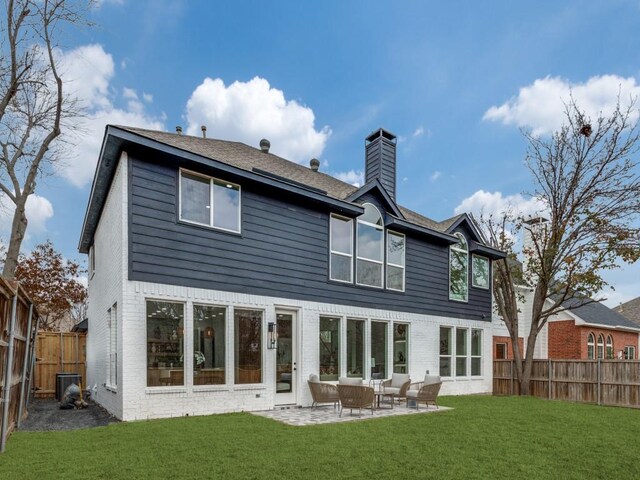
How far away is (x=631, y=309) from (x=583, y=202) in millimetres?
25797

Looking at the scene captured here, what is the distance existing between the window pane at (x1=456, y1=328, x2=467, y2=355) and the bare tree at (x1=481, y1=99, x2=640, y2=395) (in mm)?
2096

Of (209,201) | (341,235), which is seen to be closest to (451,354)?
(341,235)

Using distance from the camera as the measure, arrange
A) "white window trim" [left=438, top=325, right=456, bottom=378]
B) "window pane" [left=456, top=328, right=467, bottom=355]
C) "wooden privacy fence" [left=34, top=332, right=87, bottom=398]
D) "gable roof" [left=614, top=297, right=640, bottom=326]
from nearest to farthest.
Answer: "wooden privacy fence" [left=34, top=332, right=87, bottom=398] < "white window trim" [left=438, top=325, right=456, bottom=378] < "window pane" [left=456, top=328, right=467, bottom=355] < "gable roof" [left=614, top=297, right=640, bottom=326]

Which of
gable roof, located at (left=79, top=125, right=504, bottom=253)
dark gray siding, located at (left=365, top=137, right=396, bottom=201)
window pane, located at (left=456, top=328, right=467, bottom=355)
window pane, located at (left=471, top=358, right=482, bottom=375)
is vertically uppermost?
dark gray siding, located at (left=365, top=137, right=396, bottom=201)

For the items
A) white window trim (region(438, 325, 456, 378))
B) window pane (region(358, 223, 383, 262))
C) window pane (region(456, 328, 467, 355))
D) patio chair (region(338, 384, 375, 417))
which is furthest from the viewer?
window pane (region(456, 328, 467, 355))

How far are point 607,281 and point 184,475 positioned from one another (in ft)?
50.8

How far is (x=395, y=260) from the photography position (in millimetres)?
13266

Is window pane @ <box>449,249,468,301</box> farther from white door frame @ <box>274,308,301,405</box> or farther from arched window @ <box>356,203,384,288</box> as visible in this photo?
white door frame @ <box>274,308,301,405</box>

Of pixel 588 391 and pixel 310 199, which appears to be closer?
pixel 310 199

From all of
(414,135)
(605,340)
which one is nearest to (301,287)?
(414,135)

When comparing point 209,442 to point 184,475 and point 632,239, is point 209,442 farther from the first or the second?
point 632,239

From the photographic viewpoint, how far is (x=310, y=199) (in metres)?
10.9

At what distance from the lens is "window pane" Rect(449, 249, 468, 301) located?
15.1 m

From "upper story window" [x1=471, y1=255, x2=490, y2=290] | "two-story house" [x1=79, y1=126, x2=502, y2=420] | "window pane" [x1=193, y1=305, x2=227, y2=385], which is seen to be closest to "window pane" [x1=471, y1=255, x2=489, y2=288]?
"upper story window" [x1=471, y1=255, x2=490, y2=290]
